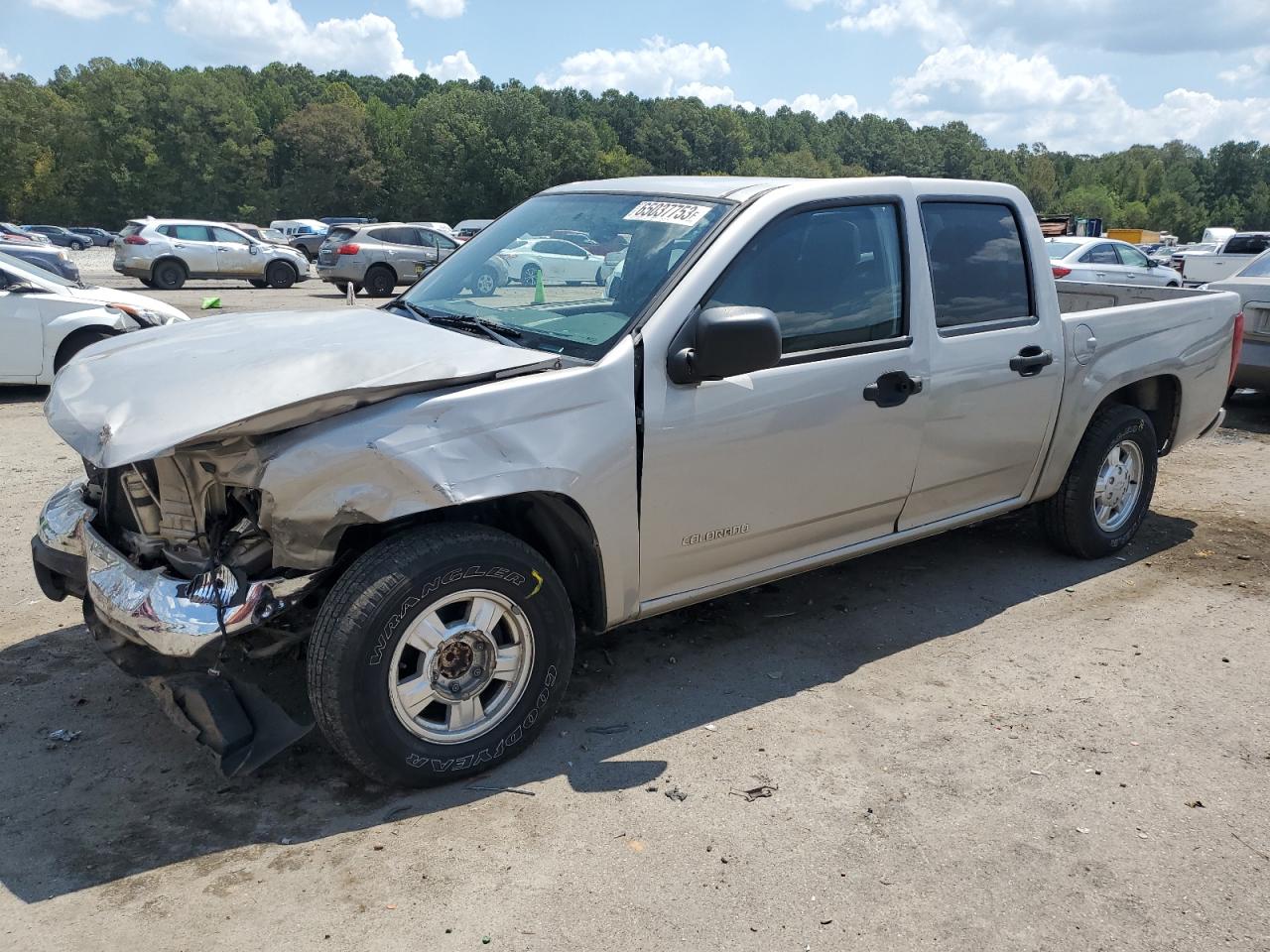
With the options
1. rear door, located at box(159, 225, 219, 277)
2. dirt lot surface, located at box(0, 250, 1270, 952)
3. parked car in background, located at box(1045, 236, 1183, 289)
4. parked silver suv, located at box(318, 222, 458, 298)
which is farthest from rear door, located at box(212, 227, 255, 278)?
dirt lot surface, located at box(0, 250, 1270, 952)

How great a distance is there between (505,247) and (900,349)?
5.70 ft

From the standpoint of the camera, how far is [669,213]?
409 centimetres

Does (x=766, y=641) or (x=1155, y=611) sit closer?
(x=766, y=641)

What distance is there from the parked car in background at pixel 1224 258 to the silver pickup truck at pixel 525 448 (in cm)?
2152

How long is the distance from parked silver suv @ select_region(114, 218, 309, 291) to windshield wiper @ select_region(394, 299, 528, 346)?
22479 millimetres

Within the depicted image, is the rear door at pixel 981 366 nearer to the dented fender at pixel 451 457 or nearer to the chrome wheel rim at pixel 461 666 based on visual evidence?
the dented fender at pixel 451 457

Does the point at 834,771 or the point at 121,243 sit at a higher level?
the point at 121,243

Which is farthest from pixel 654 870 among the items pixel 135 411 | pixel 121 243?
pixel 121 243

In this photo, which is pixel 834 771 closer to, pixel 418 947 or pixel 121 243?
pixel 418 947

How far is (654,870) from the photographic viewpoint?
304 cm

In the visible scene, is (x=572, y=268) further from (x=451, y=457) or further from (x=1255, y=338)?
(x=1255, y=338)

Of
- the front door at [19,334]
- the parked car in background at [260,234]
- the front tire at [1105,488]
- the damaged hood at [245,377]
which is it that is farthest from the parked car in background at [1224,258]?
the damaged hood at [245,377]

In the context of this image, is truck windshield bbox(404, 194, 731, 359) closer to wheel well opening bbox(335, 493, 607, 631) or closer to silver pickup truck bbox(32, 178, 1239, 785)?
silver pickup truck bbox(32, 178, 1239, 785)

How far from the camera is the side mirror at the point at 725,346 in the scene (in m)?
3.48
